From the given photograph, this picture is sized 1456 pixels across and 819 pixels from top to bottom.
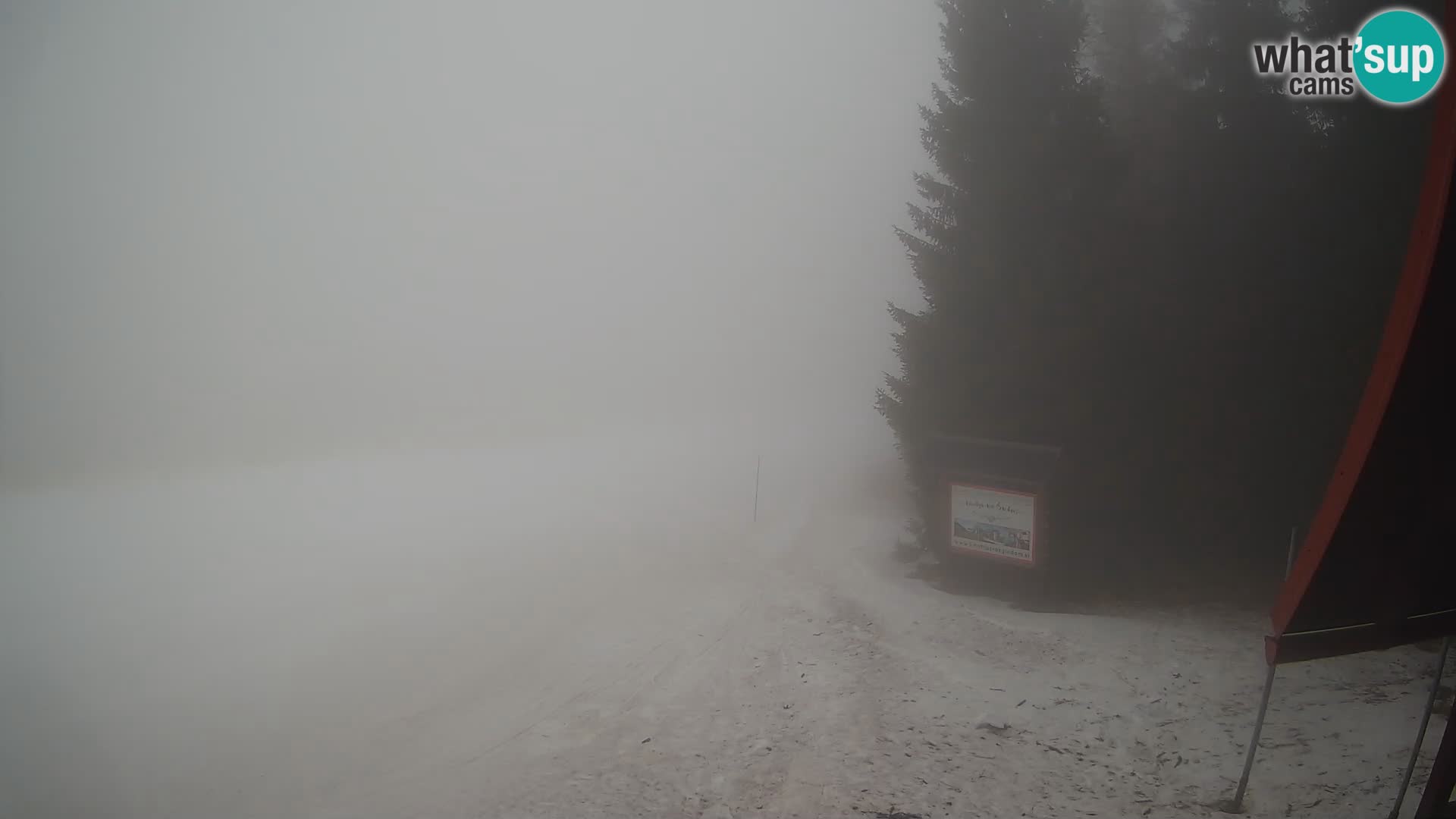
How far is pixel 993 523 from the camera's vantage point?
8.48 metres

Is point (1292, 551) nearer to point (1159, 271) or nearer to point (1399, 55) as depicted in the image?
point (1399, 55)

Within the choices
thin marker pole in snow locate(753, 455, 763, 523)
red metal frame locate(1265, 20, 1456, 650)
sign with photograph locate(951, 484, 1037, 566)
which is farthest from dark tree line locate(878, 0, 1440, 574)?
thin marker pole in snow locate(753, 455, 763, 523)

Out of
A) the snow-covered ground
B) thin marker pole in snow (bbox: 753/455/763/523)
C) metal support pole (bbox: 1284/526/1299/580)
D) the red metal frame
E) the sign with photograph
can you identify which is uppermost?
the red metal frame

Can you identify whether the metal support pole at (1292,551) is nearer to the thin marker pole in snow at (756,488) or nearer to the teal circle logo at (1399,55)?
the teal circle logo at (1399,55)

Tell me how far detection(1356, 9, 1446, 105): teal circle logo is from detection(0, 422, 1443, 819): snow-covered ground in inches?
179

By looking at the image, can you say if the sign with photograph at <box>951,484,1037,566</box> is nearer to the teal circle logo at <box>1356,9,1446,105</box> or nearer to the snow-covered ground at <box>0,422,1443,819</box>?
the snow-covered ground at <box>0,422,1443,819</box>

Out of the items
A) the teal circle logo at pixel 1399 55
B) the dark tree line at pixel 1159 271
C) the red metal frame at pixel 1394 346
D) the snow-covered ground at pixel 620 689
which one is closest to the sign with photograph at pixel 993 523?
the dark tree line at pixel 1159 271

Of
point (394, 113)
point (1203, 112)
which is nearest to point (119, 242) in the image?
point (394, 113)

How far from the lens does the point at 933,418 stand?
31.8ft

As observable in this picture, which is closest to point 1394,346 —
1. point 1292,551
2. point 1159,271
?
point 1292,551

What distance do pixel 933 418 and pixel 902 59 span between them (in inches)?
1031

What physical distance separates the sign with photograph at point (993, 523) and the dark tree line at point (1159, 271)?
0.45 metres

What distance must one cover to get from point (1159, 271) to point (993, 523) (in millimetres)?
3774

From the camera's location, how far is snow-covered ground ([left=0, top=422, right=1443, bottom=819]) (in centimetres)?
464
